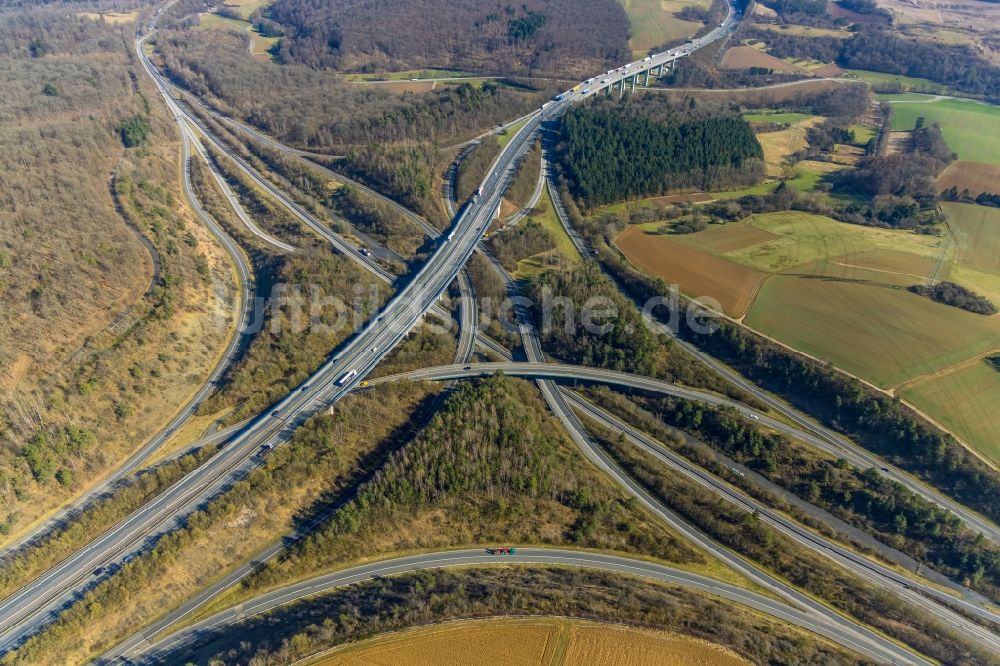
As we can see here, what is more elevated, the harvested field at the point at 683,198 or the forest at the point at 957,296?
the harvested field at the point at 683,198

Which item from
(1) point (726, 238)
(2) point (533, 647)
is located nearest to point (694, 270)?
(1) point (726, 238)

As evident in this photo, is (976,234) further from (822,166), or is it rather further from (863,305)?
(863,305)

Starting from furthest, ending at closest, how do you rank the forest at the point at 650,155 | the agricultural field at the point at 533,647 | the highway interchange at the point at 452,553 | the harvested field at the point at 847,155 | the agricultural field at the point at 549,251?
the harvested field at the point at 847,155 → the forest at the point at 650,155 → the agricultural field at the point at 549,251 → the highway interchange at the point at 452,553 → the agricultural field at the point at 533,647

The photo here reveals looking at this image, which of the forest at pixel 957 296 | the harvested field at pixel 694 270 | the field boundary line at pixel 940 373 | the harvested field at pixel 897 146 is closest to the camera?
the field boundary line at pixel 940 373

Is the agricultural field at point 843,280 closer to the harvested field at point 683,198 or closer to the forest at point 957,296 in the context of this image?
the forest at point 957,296

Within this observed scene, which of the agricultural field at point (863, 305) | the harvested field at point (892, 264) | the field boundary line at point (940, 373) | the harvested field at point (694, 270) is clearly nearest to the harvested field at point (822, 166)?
the agricultural field at point (863, 305)

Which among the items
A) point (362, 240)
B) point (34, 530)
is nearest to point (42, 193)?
point (362, 240)

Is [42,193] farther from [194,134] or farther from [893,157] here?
[893,157]

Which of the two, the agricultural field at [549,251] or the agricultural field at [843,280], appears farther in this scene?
the agricultural field at [549,251]
